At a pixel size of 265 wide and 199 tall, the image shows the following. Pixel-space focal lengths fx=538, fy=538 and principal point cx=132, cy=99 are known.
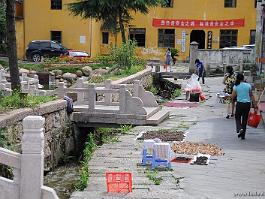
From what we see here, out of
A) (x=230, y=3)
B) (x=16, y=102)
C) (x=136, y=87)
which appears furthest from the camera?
(x=230, y=3)

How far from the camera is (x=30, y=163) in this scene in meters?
6.37

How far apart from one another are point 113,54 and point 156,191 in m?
17.8

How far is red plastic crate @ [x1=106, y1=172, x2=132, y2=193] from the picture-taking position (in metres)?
8.01

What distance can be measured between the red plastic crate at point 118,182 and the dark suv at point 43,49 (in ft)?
104

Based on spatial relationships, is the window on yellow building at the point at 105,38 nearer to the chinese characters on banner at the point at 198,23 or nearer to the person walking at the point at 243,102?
the chinese characters on banner at the point at 198,23

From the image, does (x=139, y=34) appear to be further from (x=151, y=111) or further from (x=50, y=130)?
(x=50, y=130)

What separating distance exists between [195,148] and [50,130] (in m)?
3.47

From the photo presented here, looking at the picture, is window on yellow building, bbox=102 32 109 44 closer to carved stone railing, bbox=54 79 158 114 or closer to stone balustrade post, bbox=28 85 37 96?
stone balustrade post, bbox=28 85 37 96

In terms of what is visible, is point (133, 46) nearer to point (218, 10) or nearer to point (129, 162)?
point (129, 162)

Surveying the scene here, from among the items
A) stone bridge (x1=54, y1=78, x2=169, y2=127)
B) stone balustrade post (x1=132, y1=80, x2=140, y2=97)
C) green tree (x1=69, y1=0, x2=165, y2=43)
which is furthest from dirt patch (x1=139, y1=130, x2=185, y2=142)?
green tree (x1=69, y1=0, x2=165, y2=43)

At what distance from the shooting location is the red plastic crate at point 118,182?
8.01 meters

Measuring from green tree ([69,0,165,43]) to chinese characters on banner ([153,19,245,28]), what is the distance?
11745 mm

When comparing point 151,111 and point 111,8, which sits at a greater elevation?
point 111,8

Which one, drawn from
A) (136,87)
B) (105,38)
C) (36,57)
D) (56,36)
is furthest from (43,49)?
(136,87)
